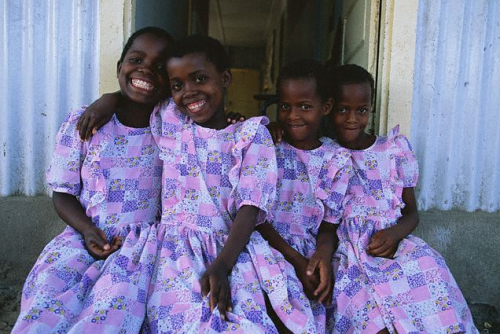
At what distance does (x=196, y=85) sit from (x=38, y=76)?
135cm

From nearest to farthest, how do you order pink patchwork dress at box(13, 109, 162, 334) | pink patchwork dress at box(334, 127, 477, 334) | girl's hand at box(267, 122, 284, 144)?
pink patchwork dress at box(13, 109, 162, 334), pink patchwork dress at box(334, 127, 477, 334), girl's hand at box(267, 122, 284, 144)

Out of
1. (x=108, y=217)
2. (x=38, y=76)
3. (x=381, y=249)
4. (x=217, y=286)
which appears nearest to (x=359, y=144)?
(x=381, y=249)

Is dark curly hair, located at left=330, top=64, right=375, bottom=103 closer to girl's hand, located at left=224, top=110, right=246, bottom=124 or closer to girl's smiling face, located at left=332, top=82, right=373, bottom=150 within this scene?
girl's smiling face, located at left=332, top=82, right=373, bottom=150

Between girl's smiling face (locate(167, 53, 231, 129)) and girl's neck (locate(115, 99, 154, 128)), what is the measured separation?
227mm

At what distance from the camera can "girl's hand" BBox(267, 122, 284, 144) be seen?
2244 millimetres

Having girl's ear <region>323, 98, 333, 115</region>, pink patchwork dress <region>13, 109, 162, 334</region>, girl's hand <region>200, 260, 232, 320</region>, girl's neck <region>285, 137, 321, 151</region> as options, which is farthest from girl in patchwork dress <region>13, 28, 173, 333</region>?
girl's ear <region>323, 98, 333, 115</region>

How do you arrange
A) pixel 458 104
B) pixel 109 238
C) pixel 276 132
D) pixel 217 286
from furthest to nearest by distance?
pixel 458 104
pixel 276 132
pixel 109 238
pixel 217 286

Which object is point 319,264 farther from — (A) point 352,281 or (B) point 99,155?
(B) point 99,155

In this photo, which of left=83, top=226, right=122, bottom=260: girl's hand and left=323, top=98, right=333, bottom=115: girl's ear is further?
left=323, top=98, right=333, bottom=115: girl's ear

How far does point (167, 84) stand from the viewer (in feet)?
7.23

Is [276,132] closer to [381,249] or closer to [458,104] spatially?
[381,249]

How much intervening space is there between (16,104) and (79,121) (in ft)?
3.58

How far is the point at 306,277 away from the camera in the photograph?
6.59 ft

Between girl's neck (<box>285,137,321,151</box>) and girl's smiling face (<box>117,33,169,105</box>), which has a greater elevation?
girl's smiling face (<box>117,33,169,105</box>)
